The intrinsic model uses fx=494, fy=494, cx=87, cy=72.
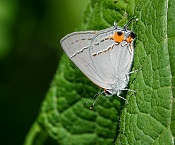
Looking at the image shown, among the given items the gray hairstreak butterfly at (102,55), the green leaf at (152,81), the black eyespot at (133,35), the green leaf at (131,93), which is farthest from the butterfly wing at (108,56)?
the green leaf at (152,81)

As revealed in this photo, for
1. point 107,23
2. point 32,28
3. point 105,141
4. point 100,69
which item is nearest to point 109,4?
point 107,23

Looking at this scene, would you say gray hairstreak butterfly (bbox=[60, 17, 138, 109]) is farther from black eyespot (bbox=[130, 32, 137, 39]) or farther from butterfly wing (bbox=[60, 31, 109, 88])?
black eyespot (bbox=[130, 32, 137, 39])

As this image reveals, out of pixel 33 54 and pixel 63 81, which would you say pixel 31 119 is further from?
pixel 63 81

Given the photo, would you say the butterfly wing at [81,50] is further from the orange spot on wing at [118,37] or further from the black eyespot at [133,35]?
the black eyespot at [133,35]

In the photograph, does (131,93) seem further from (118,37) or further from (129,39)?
(118,37)

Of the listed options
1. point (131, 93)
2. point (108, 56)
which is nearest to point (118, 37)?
point (108, 56)
